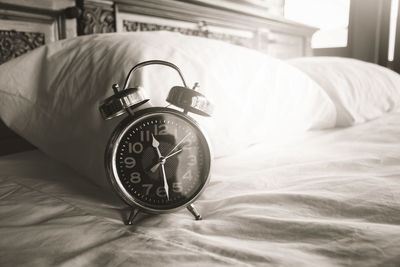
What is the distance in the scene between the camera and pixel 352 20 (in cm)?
375

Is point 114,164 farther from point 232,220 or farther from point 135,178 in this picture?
point 232,220

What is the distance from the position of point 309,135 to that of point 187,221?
84 cm

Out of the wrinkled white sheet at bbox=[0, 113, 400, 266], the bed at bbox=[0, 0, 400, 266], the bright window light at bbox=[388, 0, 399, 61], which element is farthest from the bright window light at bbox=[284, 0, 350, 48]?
the wrinkled white sheet at bbox=[0, 113, 400, 266]

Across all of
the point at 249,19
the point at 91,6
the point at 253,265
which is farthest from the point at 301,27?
the point at 253,265

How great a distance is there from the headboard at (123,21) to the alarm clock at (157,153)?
2.28 feet

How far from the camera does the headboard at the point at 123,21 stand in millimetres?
1098

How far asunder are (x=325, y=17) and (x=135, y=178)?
375cm

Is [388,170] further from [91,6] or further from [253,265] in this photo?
[91,6]

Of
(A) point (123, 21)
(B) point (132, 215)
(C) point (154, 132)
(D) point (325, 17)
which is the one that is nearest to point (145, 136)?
(C) point (154, 132)

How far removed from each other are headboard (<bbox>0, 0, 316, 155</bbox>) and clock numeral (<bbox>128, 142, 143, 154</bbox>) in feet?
2.34

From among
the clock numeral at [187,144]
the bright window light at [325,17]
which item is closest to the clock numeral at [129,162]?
the clock numeral at [187,144]

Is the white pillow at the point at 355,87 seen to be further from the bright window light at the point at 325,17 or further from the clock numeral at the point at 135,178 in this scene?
the bright window light at the point at 325,17

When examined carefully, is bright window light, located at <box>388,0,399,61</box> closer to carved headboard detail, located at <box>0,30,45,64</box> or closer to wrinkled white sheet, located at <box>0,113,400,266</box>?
wrinkled white sheet, located at <box>0,113,400,266</box>

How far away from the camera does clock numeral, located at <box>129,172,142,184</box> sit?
2.05 ft
